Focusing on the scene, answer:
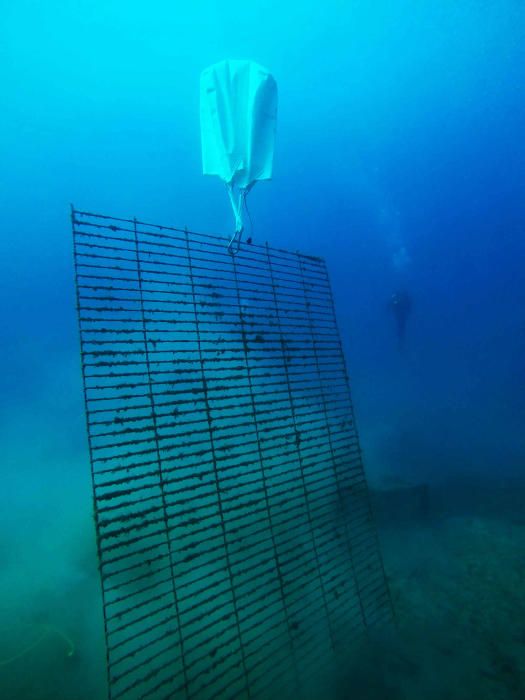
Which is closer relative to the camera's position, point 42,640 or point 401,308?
point 42,640

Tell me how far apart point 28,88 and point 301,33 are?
18765 mm

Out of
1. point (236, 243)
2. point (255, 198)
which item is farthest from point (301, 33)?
point (236, 243)

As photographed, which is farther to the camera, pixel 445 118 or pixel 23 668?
pixel 445 118

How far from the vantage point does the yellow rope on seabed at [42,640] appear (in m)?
4.06

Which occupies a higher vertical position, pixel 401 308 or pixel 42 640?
pixel 401 308

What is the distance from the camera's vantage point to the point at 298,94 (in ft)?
90.5

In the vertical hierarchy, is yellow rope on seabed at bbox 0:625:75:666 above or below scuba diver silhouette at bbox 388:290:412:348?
below

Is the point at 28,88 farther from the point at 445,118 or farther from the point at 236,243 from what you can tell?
the point at 445,118

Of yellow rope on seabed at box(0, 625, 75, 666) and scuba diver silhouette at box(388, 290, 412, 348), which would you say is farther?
scuba diver silhouette at box(388, 290, 412, 348)

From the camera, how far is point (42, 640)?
432cm

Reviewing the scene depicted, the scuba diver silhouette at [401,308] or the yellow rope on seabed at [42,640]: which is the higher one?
the scuba diver silhouette at [401,308]

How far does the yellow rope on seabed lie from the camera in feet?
13.3

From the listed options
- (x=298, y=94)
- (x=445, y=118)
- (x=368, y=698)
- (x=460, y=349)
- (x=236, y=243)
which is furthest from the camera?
(x=445, y=118)

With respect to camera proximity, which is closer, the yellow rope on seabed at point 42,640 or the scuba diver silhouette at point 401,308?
the yellow rope on seabed at point 42,640
